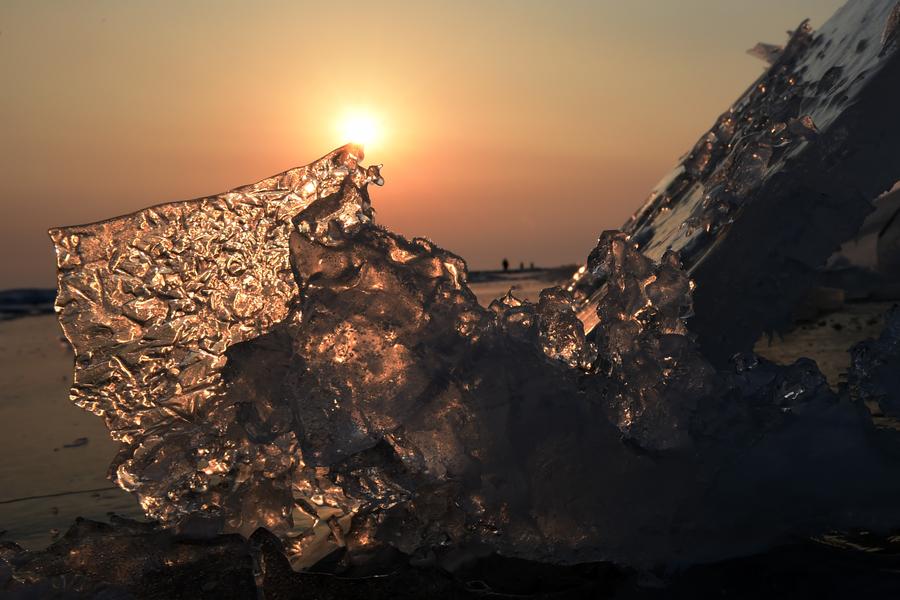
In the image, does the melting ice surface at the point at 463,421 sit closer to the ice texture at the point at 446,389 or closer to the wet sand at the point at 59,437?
the ice texture at the point at 446,389

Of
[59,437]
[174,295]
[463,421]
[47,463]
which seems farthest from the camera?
[59,437]

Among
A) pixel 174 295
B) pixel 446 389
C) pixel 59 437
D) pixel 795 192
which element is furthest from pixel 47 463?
pixel 795 192

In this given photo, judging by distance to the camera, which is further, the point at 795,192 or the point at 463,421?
the point at 795,192

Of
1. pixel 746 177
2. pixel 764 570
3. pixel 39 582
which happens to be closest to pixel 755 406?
pixel 764 570

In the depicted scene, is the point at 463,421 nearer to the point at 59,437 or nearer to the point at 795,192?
the point at 795,192

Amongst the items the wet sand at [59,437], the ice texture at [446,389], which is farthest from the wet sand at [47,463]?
the ice texture at [446,389]

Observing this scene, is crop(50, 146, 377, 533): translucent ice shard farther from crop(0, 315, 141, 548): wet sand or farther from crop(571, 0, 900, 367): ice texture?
crop(571, 0, 900, 367): ice texture

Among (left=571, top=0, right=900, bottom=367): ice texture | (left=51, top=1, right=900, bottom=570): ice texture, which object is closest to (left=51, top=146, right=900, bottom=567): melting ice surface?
(left=51, top=1, right=900, bottom=570): ice texture

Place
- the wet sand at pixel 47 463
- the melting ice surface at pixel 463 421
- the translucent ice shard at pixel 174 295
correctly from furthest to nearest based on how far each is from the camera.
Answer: the wet sand at pixel 47 463
the translucent ice shard at pixel 174 295
the melting ice surface at pixel 463 421
